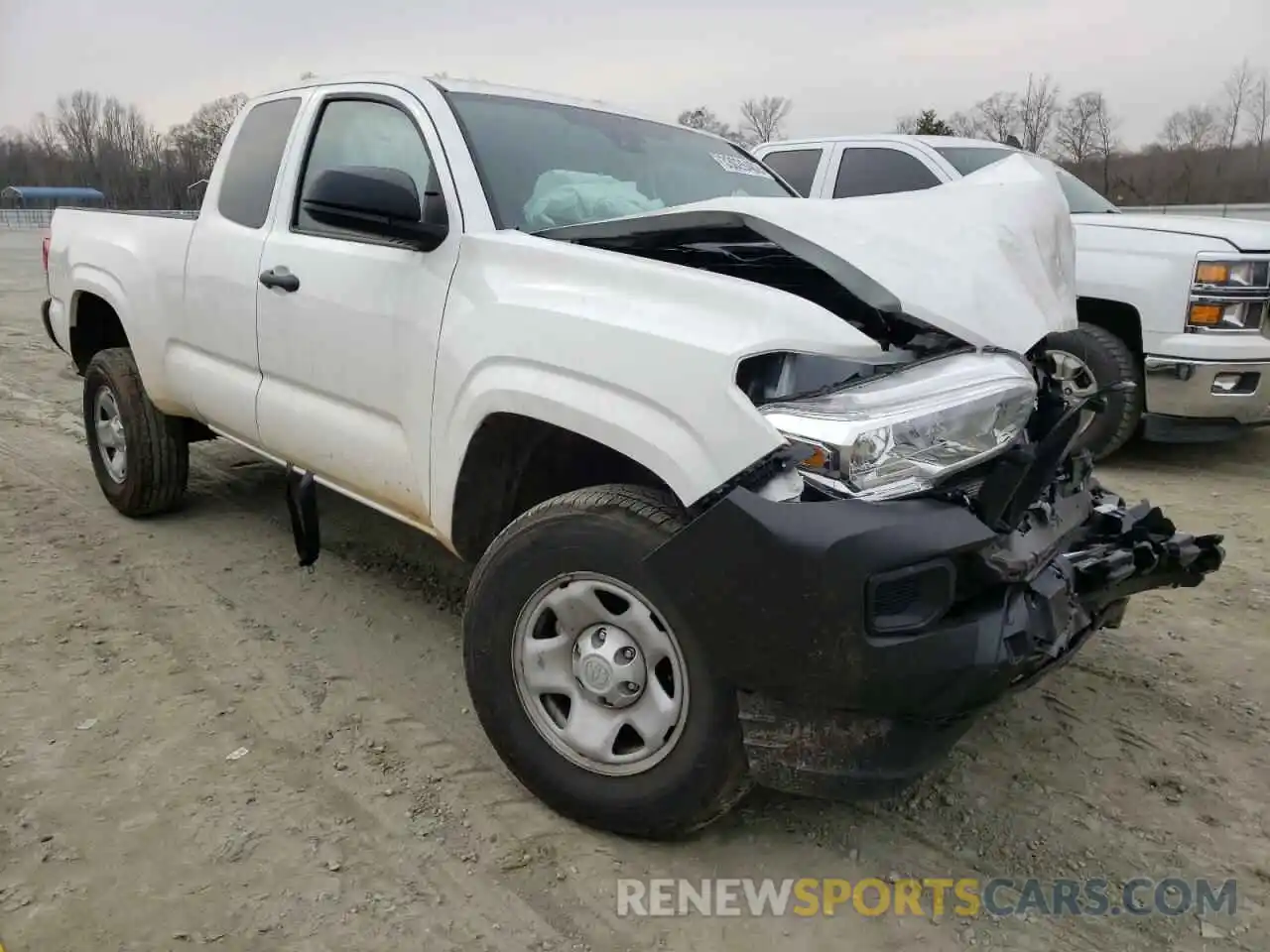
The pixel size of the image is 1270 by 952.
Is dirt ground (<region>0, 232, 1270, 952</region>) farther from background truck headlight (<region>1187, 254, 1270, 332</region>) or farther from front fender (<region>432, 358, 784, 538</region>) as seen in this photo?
background truck headlight (<region>1187, 254, 1270, 332</region>)

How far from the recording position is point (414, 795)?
2.70 meters

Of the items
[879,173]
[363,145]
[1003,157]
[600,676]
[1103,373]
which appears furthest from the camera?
[879,173]

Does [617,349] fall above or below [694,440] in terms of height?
above

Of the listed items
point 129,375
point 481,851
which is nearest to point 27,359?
point 129,375

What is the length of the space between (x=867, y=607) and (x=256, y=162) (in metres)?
3.25

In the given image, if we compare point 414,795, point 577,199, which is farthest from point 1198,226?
point 414,795

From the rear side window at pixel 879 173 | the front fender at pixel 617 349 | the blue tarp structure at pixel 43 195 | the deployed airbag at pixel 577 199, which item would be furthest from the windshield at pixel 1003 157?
the blue tarp structure at pixel 43 195

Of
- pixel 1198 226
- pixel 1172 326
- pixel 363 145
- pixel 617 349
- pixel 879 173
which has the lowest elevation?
pixel 1172 326

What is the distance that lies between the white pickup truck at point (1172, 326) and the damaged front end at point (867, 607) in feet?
12.7

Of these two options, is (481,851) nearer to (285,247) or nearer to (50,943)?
(50,943)

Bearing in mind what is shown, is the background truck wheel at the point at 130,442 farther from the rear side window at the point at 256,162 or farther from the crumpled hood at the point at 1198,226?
the crumpled hood at the point at 1198,226

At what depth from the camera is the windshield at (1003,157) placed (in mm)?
6641

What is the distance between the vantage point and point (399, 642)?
3.63 meters

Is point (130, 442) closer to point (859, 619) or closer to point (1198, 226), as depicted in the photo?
point (859, 619)
